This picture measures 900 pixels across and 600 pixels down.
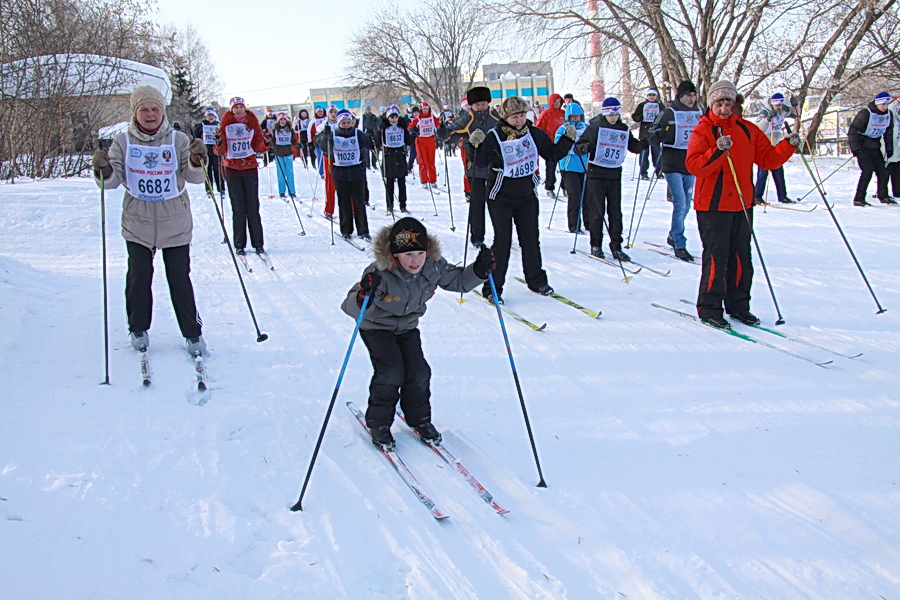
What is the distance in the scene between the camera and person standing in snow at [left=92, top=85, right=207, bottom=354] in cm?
400

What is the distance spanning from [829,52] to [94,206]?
18684 millimetres

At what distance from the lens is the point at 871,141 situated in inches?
396

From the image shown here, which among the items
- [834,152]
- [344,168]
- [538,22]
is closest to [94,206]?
[344,168]

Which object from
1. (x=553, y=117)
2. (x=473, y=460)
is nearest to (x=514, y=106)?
(x=473, y=460)

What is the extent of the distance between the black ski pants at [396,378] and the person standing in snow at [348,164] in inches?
219

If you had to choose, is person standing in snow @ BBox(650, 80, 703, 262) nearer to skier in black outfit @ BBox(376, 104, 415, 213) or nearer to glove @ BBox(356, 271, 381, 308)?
skier in black outfit @ BBox(376, 104, 415, 213)

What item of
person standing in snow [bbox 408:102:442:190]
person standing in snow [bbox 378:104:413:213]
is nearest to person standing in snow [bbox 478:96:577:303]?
person standing in snow [bbox 378:104:413:213]

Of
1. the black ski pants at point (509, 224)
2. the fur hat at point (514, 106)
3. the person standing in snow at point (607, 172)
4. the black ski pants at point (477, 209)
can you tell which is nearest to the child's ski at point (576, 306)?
the black ski pants at point (509, 224)

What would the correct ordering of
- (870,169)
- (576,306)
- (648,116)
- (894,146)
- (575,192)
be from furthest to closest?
(870,169)
(894,146)
(648,116)
(575,192)
(576,306)

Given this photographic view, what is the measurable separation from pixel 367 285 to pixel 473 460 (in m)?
1.00

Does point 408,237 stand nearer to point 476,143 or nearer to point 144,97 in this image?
point 144,97

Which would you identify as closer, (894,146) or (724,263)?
(724,263)

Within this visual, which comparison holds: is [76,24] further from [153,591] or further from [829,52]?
[829,52]

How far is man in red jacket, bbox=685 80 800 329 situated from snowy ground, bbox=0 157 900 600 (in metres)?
0.33
